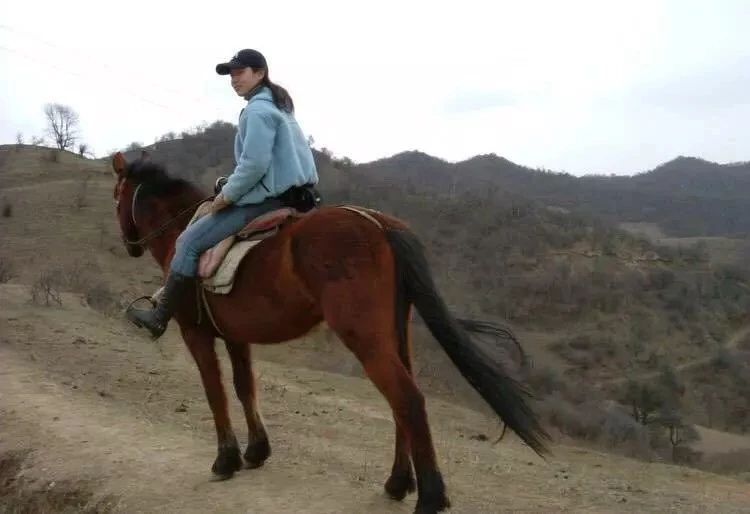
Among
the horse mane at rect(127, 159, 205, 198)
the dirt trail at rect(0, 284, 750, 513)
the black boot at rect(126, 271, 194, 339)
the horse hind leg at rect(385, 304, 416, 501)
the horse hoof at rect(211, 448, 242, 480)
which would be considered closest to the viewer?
the horse hind leg at rect(385, 304, 416, 501)

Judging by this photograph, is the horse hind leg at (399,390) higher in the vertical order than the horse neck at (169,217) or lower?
lower

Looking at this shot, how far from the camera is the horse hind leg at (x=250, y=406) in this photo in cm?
518

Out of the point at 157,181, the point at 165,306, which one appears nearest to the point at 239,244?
the point at 165,306

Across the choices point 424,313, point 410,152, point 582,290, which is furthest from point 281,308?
point 410,152

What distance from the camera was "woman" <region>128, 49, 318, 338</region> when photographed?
4289 mm

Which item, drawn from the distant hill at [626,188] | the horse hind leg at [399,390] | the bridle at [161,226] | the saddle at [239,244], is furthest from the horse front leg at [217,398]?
the distant hill at [626,188]

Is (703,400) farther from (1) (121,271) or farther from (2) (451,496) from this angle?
(2) (451,496)

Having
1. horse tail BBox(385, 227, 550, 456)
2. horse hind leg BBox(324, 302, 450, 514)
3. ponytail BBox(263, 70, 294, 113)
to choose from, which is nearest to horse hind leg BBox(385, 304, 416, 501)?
horse tail BBox(385, 227, 550, 456)

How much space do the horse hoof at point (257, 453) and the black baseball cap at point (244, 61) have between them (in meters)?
2.70

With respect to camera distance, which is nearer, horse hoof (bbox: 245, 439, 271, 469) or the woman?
the woman

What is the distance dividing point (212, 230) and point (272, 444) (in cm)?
260

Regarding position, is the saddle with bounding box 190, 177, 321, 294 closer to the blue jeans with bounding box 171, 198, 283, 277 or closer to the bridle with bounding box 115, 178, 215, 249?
the blue jeans with bounding box 171, 198, 283, 277

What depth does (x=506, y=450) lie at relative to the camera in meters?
7.70

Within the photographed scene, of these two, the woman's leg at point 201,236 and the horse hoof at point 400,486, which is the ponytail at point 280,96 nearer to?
the woman's leg at point 201,236
